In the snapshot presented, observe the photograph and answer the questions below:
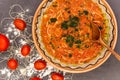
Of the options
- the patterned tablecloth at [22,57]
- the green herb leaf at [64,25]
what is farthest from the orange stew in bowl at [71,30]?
the patterned tablecloth at [22,57]

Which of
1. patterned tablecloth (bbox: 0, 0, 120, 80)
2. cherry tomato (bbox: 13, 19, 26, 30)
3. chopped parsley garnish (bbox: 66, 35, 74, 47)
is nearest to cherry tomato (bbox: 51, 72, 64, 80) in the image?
patterned tablecloth (bbox: 0, 0, 120, 80)

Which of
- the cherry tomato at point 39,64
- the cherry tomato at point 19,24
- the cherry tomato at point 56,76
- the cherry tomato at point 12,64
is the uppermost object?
the cherry tomato at point 19,24

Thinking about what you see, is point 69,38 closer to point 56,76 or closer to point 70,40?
point 70,40

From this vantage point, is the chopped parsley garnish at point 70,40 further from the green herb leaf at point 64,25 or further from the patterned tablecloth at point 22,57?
the patterned tablecloth at point 22,57

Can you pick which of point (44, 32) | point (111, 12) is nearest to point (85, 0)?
point (111, 12)

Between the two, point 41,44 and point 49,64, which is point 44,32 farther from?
point 49,64

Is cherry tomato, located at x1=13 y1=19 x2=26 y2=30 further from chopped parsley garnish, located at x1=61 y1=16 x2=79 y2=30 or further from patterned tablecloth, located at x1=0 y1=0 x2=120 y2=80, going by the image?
chopped parsley garnish, located at x1=61 y1=16 x2=79 y2=30

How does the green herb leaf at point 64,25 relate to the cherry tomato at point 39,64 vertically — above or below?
above
